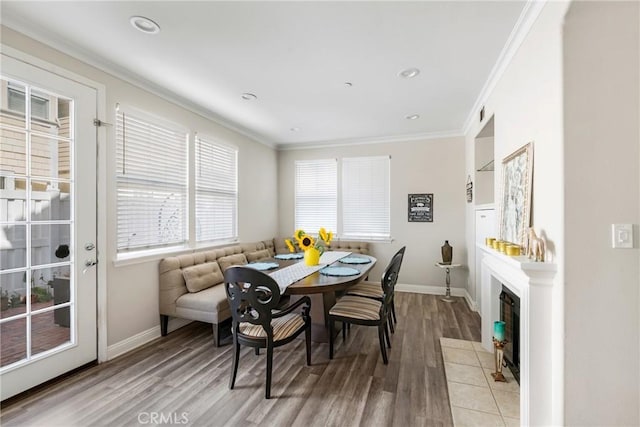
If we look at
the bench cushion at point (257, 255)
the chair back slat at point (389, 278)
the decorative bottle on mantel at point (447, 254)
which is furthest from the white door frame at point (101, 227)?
the decorative bottle on mantel at point (447, 254)

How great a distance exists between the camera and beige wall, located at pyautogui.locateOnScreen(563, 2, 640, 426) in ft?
4.59

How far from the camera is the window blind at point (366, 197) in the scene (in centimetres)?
498

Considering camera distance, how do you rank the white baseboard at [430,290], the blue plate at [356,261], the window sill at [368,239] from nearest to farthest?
1. the blue plate at [356,261]
2. the white baseboard at [430,290]
3. the window sill at [368,239]

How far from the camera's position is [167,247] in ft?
A: 10.7

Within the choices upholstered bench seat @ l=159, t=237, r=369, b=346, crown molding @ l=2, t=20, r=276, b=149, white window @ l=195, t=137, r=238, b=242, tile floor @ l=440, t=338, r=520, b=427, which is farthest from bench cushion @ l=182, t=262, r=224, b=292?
tile floor @ l=440, t=338, r=520, b=427

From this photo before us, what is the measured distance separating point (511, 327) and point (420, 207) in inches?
104

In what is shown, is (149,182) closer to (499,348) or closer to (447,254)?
(499,348)

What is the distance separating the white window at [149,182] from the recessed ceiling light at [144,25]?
100cm

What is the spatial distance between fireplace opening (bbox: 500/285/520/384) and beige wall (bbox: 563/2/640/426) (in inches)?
28.8

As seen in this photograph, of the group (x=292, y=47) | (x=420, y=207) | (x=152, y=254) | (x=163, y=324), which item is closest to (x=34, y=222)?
(x=152, y=254)

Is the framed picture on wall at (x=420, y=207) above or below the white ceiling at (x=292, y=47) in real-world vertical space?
below

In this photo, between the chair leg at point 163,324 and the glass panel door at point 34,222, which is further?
the chair leg at point 163,324

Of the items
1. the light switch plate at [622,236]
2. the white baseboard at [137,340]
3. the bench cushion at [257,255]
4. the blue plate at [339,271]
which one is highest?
the light switch plate at [622,236]

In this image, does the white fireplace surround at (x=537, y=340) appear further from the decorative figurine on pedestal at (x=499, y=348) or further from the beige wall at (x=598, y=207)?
the decorative figurine on pedestal at (x=499, y=348)
